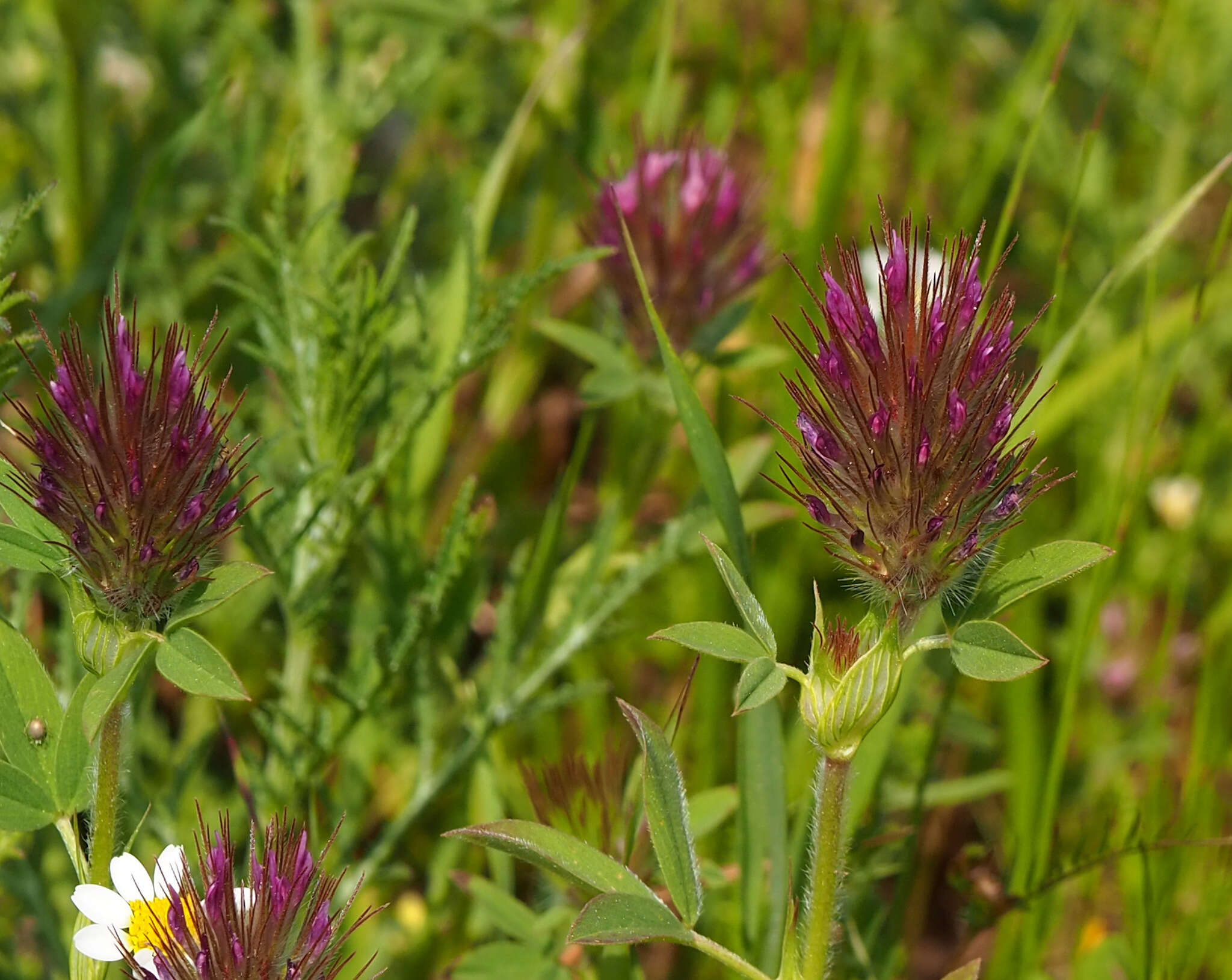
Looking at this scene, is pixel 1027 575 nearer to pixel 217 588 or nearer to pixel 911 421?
pixel 911 421

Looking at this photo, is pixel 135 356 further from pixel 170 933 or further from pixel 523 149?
pixel 523 149

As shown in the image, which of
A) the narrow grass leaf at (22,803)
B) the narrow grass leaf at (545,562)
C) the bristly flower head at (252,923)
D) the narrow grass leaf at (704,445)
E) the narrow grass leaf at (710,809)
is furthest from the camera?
the narrow grass leaf at (545,562)

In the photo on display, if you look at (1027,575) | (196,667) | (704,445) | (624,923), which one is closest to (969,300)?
(1027,575)

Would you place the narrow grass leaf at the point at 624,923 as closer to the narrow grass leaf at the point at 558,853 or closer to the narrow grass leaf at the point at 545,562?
the narrow grass leaf at the point at 558,853

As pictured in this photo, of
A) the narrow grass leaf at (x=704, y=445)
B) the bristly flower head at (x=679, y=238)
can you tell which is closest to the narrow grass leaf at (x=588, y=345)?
the bristly flower head at (x=679, y=238)

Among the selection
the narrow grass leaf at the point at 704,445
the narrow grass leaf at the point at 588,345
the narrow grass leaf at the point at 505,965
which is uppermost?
the narrow grass leaf at the point at 588,345

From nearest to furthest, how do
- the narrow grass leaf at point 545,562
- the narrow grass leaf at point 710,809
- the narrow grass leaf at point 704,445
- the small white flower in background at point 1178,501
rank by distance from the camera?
the narrow grass leaf at point 704,445
the narrow grass leaf at point 710,809
the narrow grass leaf at point 545,562
the small white flower in background at point 1178,501

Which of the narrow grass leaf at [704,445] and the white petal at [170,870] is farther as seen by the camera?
the narrow grass leaf at [704,445]
